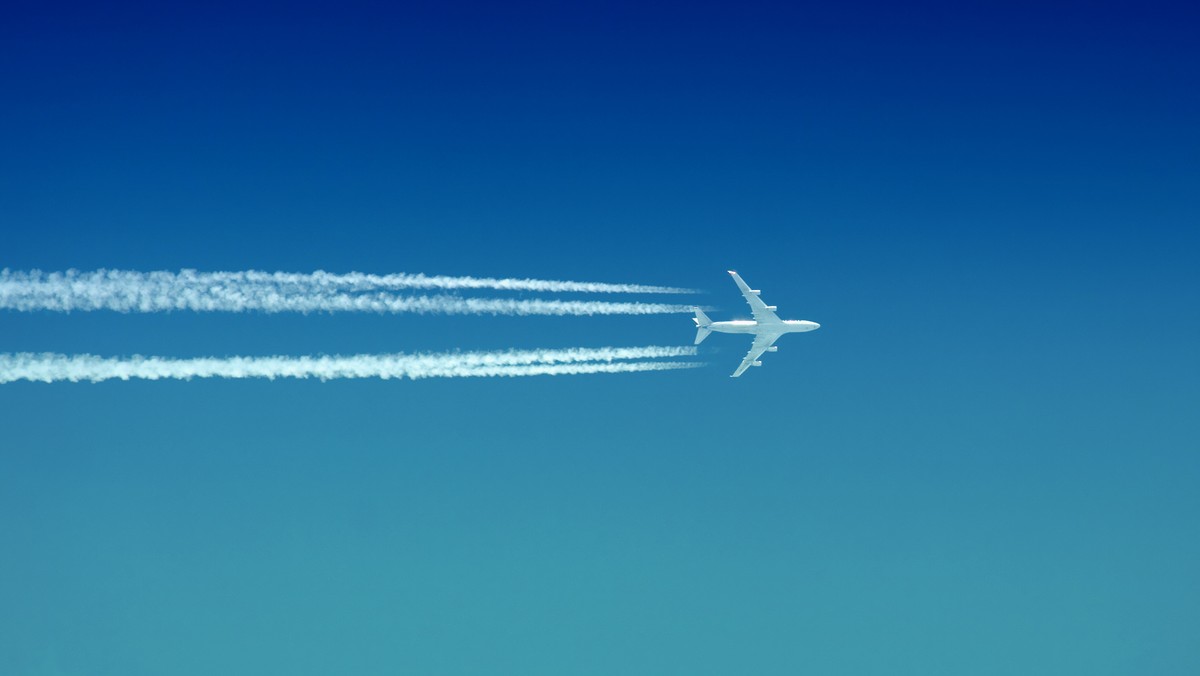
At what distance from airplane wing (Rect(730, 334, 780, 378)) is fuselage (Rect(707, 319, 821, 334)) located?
76cm

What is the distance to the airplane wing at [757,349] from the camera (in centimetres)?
10919

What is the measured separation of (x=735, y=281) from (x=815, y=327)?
10435 mm

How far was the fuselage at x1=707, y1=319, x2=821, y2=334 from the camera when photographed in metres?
106

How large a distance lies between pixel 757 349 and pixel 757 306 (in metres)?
5.03

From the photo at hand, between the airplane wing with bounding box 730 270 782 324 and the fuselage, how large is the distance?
0.51 metres

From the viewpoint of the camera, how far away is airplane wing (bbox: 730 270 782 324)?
4213 inches

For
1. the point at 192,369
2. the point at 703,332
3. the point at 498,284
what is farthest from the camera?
the point at 703,332

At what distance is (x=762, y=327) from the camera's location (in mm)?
107938

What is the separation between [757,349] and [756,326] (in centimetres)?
350

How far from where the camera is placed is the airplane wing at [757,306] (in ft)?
351

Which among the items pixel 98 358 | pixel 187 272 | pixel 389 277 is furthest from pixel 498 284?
pixel 98 358

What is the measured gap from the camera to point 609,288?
8588 centimetres

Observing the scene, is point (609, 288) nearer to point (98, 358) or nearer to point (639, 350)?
point (639, 350)

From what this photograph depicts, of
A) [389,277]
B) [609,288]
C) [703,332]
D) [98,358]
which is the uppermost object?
[703,332]
